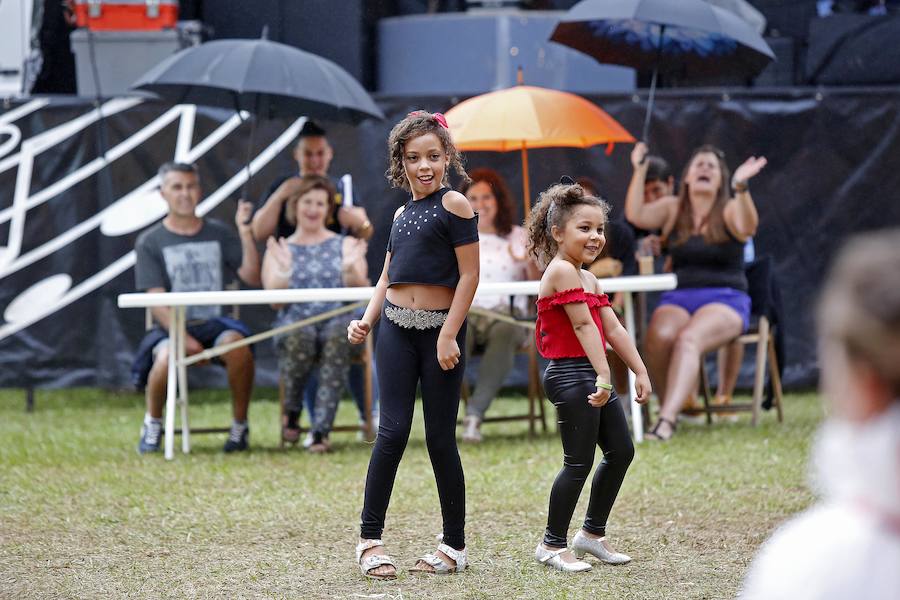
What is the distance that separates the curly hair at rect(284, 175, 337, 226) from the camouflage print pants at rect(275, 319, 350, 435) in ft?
1.93

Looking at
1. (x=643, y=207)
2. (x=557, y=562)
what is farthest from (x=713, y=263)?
(x=557, y=562)

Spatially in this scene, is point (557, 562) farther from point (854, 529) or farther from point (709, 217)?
point (709, 217)

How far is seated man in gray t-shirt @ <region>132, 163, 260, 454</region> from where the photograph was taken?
22.1 feet

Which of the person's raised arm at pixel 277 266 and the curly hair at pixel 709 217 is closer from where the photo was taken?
the person's raised arm at pixel 277 266

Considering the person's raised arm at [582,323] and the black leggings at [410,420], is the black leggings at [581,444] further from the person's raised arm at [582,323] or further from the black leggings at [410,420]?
the black leggings at [410,420]

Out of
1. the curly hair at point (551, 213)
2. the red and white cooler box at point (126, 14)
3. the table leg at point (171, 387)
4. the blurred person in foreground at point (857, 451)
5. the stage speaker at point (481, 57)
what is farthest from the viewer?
the stage speaker at point (481, 57)

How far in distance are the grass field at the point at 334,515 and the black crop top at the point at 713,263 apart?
80 centimetres

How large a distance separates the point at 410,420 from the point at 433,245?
53 cm

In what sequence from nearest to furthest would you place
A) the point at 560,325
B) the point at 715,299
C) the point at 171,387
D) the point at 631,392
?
the point at 560,325
the point at 171,387
the point at 631,392
the point at 715,299

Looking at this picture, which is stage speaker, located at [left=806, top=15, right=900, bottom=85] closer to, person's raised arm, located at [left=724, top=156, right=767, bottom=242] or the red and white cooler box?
person's raised arm, located at [left=724, top=156, right=767, bottom=242]

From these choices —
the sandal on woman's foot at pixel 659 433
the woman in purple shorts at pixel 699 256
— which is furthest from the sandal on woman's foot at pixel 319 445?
the woman in purple shorts at pixel 699 256

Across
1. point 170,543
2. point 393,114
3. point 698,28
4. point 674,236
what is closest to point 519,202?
point 393,114

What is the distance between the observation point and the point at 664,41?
24.7 ft

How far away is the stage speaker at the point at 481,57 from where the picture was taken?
29.6 feet
